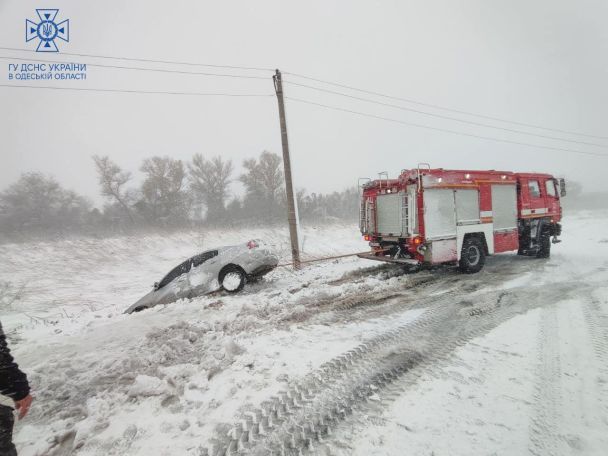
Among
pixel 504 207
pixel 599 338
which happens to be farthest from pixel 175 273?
pixel 504 207

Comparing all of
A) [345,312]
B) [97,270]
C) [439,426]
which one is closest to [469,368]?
[439,426]

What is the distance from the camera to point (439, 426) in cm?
254

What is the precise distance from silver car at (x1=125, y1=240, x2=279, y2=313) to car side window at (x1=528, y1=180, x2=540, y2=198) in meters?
9.11

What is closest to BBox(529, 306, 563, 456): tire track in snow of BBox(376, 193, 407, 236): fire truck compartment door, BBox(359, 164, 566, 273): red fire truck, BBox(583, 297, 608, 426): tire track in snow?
BBox(583, 297, 608, 426): tire track in snow

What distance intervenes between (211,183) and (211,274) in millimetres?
19982

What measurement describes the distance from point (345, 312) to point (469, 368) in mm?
2400

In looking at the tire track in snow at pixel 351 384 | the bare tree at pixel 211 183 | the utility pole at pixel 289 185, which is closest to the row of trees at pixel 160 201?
the bare tree at pixel 211 183

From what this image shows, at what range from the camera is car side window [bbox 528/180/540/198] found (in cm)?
1002

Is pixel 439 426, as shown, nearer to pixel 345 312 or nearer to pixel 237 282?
pixel 345 312

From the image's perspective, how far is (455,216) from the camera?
818cm

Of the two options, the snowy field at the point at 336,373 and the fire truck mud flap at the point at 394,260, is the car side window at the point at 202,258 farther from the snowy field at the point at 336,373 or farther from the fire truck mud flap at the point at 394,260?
the fire truck mud flap at the point at 394,260

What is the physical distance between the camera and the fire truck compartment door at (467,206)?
825cm

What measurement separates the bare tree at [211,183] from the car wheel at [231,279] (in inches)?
701

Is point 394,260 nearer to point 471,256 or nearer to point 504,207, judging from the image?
point 471,256
